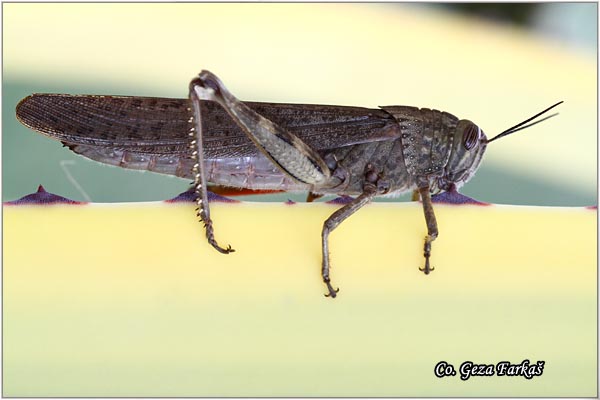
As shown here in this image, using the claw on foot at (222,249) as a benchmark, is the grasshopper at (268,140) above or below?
above

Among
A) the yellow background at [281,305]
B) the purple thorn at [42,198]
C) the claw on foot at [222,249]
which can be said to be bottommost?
the yellow background at [281,305]

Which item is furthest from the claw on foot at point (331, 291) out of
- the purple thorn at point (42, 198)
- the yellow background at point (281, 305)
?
the purple thorn at point (42, 198)

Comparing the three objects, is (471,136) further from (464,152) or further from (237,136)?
(237,136)

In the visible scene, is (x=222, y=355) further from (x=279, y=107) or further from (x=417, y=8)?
(x=417, y=8)

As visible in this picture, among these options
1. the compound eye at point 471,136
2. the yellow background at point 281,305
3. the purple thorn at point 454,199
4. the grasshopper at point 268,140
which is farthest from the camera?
the compound eye at point 471,136

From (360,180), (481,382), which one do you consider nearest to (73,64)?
(360,180)

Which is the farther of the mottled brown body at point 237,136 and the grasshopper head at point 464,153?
the grasshopper head at point 464,153

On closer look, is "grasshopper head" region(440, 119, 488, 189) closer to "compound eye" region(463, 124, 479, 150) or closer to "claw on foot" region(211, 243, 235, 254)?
"compound eye" region(463, 124, 479, 150)

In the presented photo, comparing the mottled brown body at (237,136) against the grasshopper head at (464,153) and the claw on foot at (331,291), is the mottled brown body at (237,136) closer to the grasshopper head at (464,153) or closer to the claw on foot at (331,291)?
the grasshopper head at (464,153)

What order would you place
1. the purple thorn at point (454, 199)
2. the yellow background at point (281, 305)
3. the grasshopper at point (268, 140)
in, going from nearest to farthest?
the yellow background at point (281, 305), the purple thorn at point (454, 199), the grasshopper at point (268, 140)
